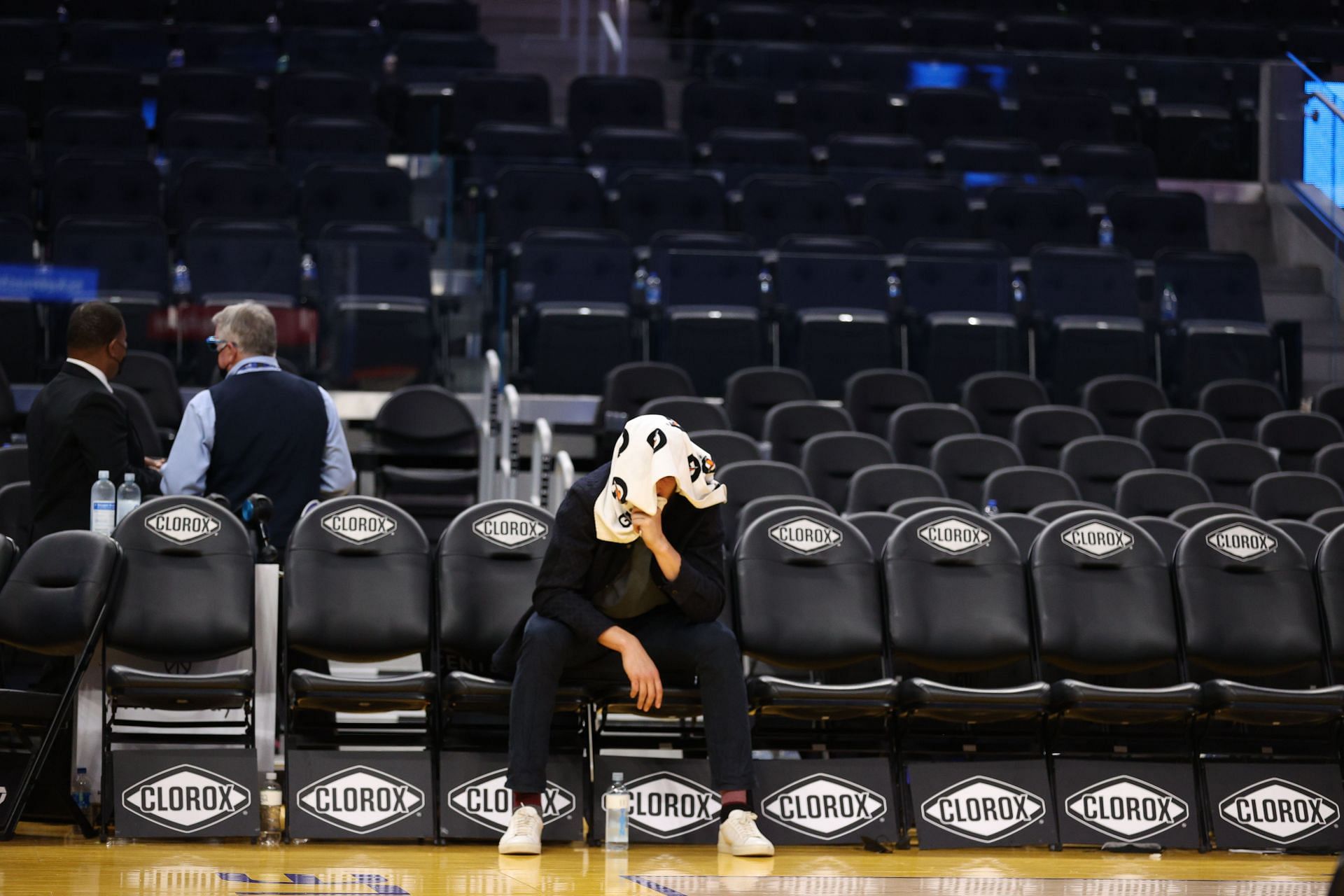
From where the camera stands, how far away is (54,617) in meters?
5.08

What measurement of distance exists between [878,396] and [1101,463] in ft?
4.35

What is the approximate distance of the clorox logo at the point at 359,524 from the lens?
546 centimetres

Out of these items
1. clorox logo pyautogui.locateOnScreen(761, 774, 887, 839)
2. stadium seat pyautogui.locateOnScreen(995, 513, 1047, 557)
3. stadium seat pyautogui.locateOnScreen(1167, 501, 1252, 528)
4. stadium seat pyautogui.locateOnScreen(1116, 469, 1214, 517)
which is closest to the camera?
clorox logo pyautogui.locateOnScreen(761, 774, 887, 839)

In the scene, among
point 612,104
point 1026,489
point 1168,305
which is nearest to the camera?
point 1026,489

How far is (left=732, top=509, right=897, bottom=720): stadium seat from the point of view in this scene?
5.57 meters

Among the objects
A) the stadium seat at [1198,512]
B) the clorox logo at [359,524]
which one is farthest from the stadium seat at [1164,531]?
the clorox logo at [359,524]

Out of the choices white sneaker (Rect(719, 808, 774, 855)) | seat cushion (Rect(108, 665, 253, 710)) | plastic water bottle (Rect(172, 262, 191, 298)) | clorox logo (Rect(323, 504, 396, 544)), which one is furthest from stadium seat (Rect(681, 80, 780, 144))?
white sneaker (Rect(719, 808, 774, 855))

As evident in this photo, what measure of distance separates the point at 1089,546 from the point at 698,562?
4.87 feet

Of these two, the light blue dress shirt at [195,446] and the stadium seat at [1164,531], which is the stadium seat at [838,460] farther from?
the light blue dress shirt at [195,446]

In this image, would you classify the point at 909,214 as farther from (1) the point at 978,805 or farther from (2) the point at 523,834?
(2) the point at 523,834

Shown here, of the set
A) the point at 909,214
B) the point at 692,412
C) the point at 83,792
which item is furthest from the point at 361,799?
the point at 909,214

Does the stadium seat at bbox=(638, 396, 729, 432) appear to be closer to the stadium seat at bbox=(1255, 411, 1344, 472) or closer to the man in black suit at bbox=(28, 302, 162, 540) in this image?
the stadium seat at bbox=(1255, 411, 1344, 472)

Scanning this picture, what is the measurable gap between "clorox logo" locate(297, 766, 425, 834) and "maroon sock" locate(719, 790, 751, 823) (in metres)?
0.89

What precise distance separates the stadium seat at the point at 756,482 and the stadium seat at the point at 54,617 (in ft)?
9.54
